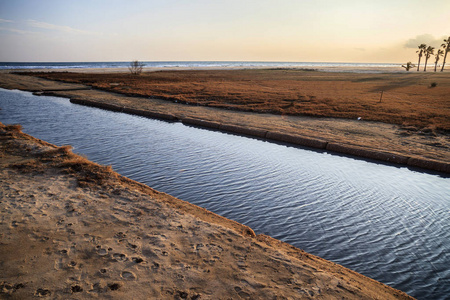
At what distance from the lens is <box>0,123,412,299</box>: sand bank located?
10.1 feet

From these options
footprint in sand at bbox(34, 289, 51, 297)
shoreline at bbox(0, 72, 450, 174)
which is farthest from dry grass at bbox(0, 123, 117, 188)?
shoreline at bbox(0, 72, 450, 174)

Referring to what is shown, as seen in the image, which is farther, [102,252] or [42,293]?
[102,252]

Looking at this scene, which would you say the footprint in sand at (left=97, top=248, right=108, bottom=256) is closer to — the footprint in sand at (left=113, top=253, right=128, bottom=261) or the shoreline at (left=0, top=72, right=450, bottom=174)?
the footprint in sand at (left=113, top=253, right=128, bottom=261)

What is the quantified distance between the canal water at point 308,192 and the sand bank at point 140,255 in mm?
719

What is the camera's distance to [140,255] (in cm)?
362

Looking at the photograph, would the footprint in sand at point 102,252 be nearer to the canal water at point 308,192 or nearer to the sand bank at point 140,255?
the sand bank at point 140,255

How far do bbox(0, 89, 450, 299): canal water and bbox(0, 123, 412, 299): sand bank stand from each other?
2.36 feet

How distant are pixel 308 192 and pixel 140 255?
4240mm

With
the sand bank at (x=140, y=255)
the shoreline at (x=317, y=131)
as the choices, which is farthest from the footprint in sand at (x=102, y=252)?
the shoreline at (x=317, y=131)

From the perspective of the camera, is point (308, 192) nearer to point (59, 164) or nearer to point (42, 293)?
point (42, 293)

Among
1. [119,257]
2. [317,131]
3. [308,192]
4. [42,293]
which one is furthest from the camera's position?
[317,131]

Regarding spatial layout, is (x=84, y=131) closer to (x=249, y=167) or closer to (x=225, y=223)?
(x=249, y=167)

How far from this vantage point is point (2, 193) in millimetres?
5070

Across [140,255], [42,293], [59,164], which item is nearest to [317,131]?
[59,164]
